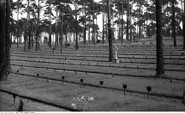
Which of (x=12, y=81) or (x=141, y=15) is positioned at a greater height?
(x=141, y=15)

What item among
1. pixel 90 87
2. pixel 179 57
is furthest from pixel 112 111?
pixel 179 57

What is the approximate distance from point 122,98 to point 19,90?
6964mm

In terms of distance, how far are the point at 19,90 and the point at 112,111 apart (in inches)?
295

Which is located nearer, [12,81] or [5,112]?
[5,112]

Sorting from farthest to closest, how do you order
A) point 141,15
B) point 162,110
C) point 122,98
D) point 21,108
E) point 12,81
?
point 141,15 < point 12,81 < point 122,98 < point 21,108 < point 162,110

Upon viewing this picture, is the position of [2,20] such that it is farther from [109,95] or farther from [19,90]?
[109,95]

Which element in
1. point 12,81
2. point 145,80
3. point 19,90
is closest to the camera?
point 19,90

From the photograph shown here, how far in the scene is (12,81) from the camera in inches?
701

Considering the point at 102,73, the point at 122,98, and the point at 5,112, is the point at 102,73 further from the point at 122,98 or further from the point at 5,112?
the point at 5,112

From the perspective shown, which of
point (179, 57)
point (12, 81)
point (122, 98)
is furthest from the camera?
point (179, 57)

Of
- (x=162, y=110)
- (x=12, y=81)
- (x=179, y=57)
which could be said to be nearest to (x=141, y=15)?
(x=179, y=57)

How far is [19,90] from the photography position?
14.4 m

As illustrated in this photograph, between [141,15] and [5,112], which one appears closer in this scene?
[5,112]

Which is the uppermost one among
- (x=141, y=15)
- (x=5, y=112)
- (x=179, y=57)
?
(x=141, y=15)
